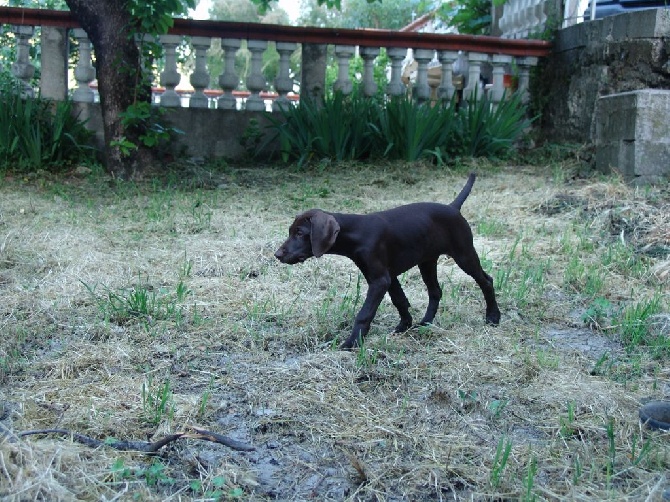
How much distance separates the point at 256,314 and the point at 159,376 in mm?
792

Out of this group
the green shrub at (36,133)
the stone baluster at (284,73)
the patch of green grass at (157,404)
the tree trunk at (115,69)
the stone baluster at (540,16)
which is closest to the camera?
the patch of green grass at (157,404)

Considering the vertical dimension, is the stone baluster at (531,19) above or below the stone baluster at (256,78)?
above

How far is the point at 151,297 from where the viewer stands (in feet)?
13.1

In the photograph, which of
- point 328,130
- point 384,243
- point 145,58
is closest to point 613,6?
point 328,130

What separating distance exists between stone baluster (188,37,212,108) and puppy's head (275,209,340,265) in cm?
537

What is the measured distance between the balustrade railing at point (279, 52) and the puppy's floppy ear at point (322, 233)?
5393mm

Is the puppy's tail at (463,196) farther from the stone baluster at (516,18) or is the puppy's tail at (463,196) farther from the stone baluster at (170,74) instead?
the stone baluster at (516,18)

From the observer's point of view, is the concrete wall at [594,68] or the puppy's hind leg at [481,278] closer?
the puppy's hind leg at [481,278]

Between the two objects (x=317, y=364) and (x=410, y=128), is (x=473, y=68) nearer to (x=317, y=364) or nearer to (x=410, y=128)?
(x=410, y=128)

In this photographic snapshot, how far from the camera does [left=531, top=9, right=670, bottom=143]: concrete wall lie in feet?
23.2

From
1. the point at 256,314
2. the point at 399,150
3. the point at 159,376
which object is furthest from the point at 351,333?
the point at 399,150

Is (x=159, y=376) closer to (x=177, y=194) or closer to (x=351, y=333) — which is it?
(x=351, y=333)

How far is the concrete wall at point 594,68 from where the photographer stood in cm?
707

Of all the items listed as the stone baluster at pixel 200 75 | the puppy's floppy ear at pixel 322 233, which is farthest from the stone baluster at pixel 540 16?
the puppy's floppy ear at pixel 322 233
